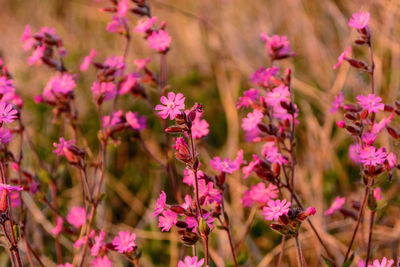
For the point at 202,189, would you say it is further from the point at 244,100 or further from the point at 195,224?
the point at 244,100

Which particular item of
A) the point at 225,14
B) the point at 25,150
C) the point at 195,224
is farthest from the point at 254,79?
the point at 225,14

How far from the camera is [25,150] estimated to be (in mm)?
2633

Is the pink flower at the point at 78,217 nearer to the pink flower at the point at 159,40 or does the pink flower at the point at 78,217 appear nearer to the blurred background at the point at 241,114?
the blurred background at the point at 241,114

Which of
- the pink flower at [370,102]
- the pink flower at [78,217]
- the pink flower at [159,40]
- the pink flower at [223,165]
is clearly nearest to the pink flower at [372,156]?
the pink flower at [370,102]

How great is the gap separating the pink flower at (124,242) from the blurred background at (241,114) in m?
0.60

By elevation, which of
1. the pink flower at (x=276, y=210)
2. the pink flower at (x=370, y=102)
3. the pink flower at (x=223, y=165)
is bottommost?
the pink flower at (x=276, y=210)

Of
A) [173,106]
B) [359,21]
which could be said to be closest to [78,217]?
[173,106]

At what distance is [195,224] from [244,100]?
46 cm

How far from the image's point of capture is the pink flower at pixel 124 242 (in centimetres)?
112

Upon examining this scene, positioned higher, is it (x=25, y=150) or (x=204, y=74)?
(x=204, y=74)

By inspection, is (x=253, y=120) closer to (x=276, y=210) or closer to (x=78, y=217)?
(x=276, y=210)

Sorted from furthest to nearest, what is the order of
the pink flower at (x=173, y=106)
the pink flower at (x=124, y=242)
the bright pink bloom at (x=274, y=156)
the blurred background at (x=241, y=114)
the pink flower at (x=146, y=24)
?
the blurred background at (x=241, y=114)
the pink flower at (x=146, y=24)
the bright pink bloom at (x=274, y=156)
the pink flower at (x=124, y=242)
the pink flower at (x=173, y=106)

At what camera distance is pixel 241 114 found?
2754 mm

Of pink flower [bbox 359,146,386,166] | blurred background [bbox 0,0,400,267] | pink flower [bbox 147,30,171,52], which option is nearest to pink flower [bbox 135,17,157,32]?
pink flower [bbox 147,30,171,52]
